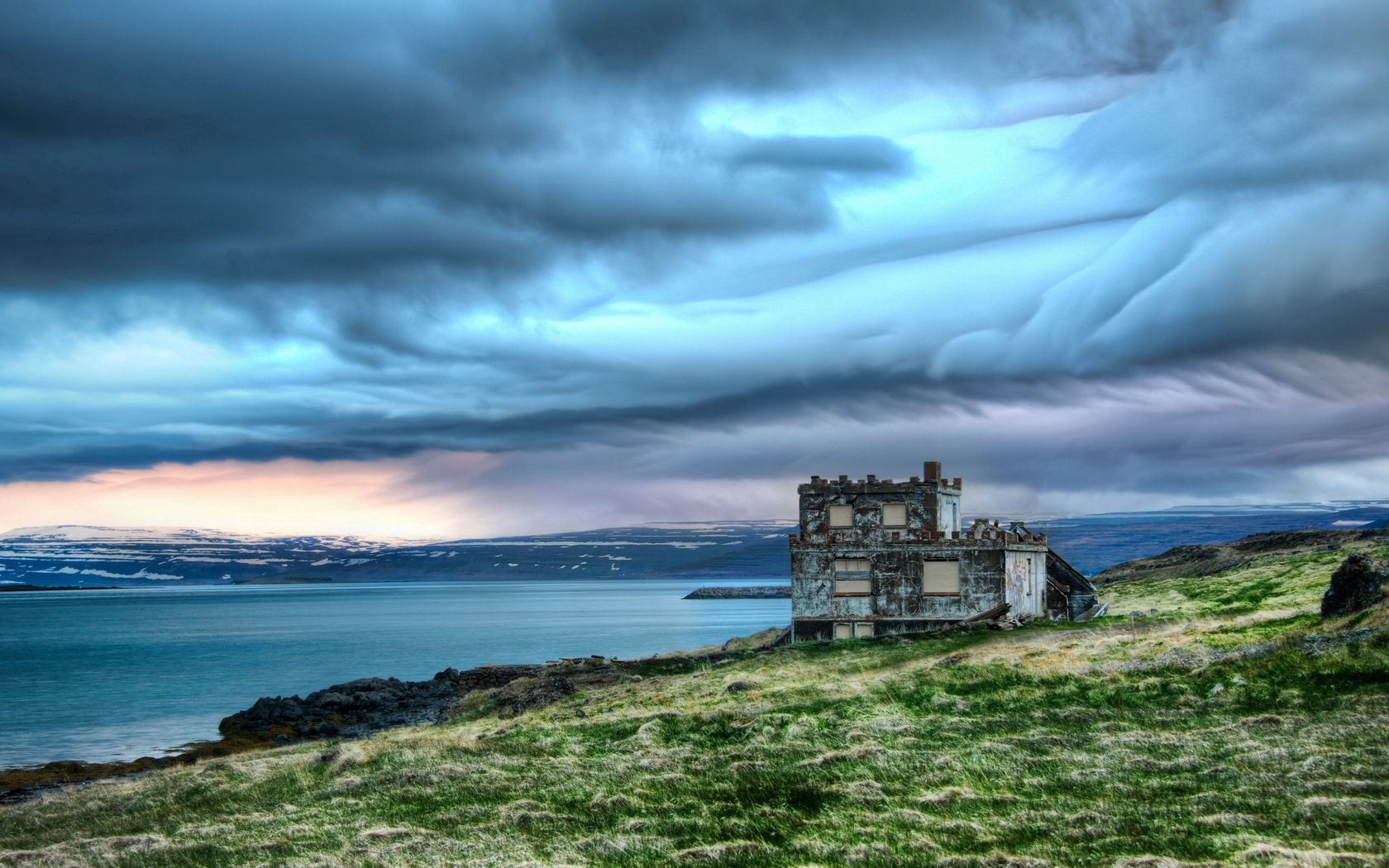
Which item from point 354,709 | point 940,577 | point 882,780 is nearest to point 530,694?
point 354,709

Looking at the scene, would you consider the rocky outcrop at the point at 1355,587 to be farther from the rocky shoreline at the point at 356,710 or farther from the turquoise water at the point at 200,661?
the turquoise water at the point at 200,661

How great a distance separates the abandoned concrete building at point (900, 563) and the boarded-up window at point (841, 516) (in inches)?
2.0

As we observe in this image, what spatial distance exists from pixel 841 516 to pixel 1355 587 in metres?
35.7

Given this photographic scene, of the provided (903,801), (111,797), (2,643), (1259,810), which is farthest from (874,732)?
(2,643)

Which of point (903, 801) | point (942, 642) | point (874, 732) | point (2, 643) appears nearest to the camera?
point (903, 801)

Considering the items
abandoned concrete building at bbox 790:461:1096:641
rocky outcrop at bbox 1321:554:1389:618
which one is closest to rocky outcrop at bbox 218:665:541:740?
abandoned concrete building at bbox 790:461:1096:641

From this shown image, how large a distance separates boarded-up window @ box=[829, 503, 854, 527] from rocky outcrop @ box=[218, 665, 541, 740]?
84.8 ft

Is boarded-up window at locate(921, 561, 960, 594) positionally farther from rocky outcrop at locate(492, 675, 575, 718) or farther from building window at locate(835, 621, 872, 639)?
rocky outcrop at locate(492, 675, 575, 718)

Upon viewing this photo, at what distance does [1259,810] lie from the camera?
17.0m

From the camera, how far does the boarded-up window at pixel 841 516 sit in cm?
6962

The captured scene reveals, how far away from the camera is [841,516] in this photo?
229 ft

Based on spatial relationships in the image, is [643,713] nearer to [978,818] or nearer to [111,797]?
[111,797]

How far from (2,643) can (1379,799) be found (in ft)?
570

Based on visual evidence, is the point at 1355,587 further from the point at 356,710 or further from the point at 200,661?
the point at 200,661
